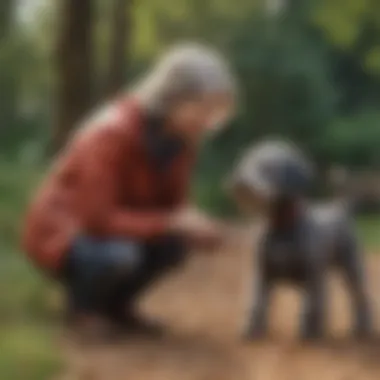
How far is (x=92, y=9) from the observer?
2.79 ft

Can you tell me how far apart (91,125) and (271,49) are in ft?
0.44

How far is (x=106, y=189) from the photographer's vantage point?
2.87 feet

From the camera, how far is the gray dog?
0.81 meters

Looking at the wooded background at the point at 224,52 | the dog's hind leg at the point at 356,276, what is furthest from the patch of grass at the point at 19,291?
the dog's hind leg at the point at 356,276

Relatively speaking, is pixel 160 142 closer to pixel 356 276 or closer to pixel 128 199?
pixel 128 199

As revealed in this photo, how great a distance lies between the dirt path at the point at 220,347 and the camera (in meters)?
0.80

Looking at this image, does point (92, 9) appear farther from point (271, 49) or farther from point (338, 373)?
point (338, 373)

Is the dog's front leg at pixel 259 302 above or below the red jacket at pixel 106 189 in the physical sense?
below

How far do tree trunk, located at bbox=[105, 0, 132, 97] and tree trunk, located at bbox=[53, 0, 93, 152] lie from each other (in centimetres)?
2

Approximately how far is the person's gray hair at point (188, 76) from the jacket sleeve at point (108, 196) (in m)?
Answer: 0.04

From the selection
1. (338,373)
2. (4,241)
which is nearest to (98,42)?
(4,241)

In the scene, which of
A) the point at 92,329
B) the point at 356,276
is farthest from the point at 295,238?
the point at 92,329

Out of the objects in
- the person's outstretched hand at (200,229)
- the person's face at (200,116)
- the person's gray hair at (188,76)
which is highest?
the person's gray hair at (188,76)

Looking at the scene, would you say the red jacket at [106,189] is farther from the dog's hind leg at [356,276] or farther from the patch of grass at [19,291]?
the dog's hind leg at [356,276]
